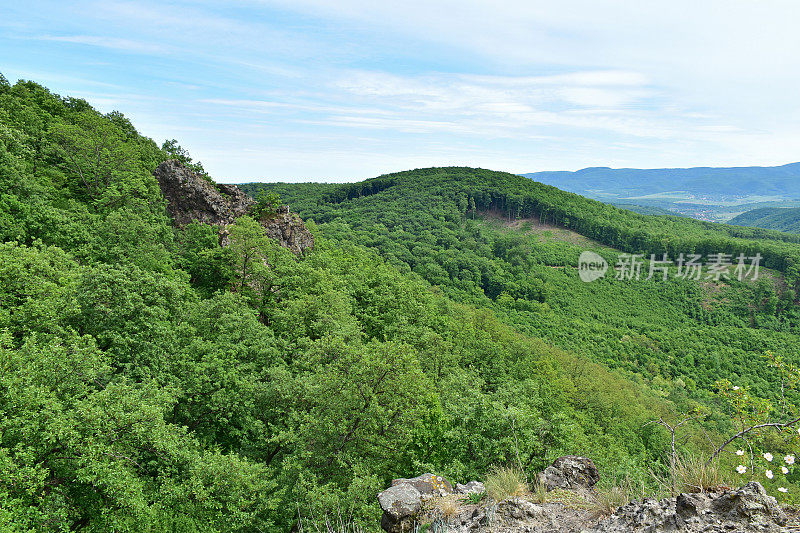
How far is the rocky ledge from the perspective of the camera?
7465 mm

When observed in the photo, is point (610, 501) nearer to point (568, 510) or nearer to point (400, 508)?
point (568, 510)

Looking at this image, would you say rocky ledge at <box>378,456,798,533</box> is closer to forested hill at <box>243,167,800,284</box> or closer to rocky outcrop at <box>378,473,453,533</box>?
rocky outcrop at <box>378,473,453,533</box>

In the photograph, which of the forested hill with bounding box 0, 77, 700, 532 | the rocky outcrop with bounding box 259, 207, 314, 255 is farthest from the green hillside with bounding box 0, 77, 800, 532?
the rocky outcrop with bounding box 259, 207, 314, 255

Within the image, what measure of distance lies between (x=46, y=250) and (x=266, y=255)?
17.5 m

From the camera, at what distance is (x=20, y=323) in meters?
16.8

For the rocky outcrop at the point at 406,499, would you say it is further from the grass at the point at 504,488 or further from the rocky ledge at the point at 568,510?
the grass at the point at 504,488

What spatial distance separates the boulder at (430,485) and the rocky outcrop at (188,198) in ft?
124

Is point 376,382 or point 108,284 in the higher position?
point 108,284

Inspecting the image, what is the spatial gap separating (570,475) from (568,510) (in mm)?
2894

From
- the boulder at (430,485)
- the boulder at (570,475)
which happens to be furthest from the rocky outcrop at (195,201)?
the boulder at (570,475)

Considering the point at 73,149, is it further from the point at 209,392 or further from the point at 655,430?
the point at 655,430

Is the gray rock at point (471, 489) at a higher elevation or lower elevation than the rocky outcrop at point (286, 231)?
lower

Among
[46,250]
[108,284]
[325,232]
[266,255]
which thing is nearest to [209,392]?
[108,284]

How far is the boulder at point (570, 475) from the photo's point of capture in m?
12.6
